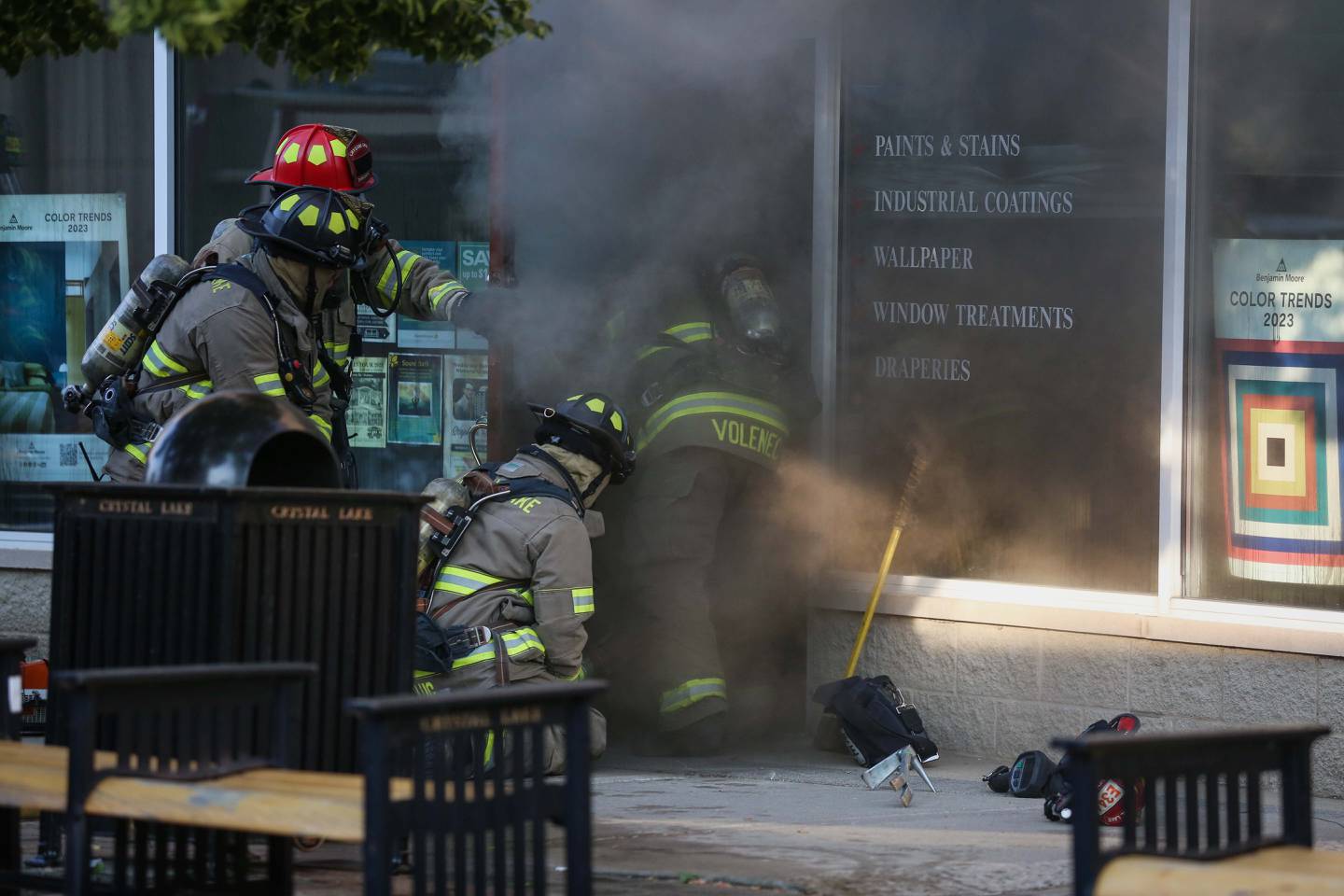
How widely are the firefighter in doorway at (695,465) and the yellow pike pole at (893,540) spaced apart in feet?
1.59

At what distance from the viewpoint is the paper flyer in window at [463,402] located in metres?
8.01

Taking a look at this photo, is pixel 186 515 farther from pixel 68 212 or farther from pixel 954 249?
pixel 68 212

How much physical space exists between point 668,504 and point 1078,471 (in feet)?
5.16

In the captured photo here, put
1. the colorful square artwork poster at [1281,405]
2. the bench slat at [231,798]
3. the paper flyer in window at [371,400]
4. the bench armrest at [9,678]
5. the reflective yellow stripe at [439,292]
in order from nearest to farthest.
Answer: the bench slat at [231,798] → the bench armrest at [9,678] → the colorful square artwork poster at [1281,405] → the reflective yellow stripe at [439,292] → the paper flyer in window at [371,400]

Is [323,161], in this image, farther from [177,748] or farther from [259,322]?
[177,748]

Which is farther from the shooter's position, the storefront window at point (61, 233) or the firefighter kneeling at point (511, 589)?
the storefront window at point (61, 233)

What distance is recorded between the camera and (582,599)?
6.40 meters

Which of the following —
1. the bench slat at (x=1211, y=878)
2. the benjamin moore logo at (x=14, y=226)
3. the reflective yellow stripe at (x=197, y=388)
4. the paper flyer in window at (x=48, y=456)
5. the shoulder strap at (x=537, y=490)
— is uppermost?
the benjamin moore logo at (x=14, y=226)

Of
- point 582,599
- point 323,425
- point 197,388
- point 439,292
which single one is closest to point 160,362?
point 197,388

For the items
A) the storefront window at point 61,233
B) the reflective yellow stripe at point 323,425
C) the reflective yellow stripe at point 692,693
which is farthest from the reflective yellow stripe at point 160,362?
the storefront window at point 61,233

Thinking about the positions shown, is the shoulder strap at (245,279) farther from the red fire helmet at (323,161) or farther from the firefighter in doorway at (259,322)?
A: the red fire helmet at (323,161)

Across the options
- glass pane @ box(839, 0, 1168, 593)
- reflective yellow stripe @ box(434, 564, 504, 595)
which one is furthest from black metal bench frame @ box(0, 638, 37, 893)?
glass pane @ box(839, 0, 1168, 593)

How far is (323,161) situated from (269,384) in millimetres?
1037

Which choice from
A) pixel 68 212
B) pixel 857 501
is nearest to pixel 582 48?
pixel 857 501
